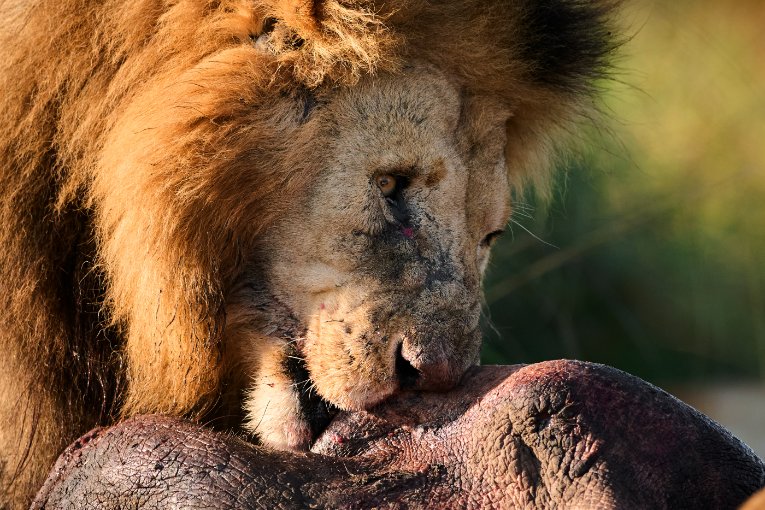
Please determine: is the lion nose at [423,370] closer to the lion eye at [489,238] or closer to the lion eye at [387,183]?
the lion eye at [387,183]

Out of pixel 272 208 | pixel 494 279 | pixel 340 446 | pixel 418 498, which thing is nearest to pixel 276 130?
pixel 272 208

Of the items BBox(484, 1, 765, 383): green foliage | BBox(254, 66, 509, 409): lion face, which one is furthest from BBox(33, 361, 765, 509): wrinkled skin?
BBox(484, 1, 765, 383): green foliage

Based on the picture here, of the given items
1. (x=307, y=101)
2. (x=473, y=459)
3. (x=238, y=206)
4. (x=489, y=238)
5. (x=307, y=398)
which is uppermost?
(x=307, y=101)

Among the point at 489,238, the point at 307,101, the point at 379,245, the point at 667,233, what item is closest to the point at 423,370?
the point at 379,245

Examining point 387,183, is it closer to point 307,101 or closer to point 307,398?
point 307,101

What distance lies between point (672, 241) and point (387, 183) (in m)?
4.38

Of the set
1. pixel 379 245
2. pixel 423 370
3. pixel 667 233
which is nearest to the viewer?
pixel 423 370

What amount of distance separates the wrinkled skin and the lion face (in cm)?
22

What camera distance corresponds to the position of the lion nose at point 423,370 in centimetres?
243

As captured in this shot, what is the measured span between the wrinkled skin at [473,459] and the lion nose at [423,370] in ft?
0.11

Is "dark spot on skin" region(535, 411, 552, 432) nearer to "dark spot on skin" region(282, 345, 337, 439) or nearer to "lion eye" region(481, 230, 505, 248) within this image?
"dark spot on skin" region(282, 345, 337, 439)

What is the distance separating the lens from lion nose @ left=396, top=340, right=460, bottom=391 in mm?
2434

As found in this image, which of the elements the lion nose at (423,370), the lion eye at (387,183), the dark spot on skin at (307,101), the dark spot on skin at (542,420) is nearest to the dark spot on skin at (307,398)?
the lion nose at (423,370)

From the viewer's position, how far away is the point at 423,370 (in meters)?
2.48
